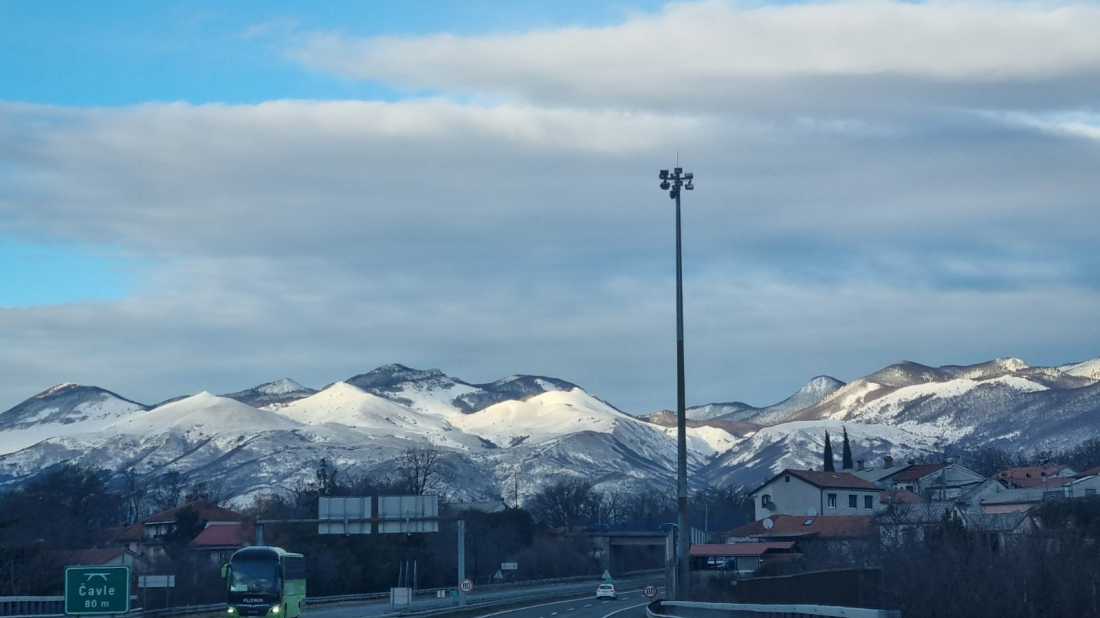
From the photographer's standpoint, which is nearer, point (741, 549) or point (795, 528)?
point (741, 549)

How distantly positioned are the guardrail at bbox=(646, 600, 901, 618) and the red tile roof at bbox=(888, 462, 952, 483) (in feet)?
282

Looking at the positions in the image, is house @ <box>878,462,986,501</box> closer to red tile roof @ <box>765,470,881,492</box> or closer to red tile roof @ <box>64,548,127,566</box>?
red tile roof @ <box>765,470,881,492</box>

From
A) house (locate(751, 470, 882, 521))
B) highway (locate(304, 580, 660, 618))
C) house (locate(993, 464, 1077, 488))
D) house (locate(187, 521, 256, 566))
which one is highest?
house (locate(993, 464, 1077, 488))

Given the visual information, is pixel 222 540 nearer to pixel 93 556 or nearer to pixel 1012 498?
pixel 93 556

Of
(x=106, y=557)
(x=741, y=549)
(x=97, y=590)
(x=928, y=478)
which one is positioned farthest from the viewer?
(x=928, y=478)

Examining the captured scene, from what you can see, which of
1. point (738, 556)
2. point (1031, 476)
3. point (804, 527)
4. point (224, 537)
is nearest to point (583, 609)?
point (738, 556)

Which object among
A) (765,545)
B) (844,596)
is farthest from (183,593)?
(844,596)

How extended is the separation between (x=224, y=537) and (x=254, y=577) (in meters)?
53.0

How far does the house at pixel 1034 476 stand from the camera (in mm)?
104500

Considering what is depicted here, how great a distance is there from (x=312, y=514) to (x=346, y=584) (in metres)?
9.65

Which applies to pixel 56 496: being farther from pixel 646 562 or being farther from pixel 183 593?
pixel 646 562

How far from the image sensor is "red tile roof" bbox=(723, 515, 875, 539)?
80.8 m

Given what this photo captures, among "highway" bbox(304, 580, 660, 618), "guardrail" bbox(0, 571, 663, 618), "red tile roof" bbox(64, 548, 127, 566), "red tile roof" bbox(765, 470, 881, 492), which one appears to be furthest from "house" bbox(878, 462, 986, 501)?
"red tile roof" bbox(64, 548, 127, 566)

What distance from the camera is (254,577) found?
171ft
